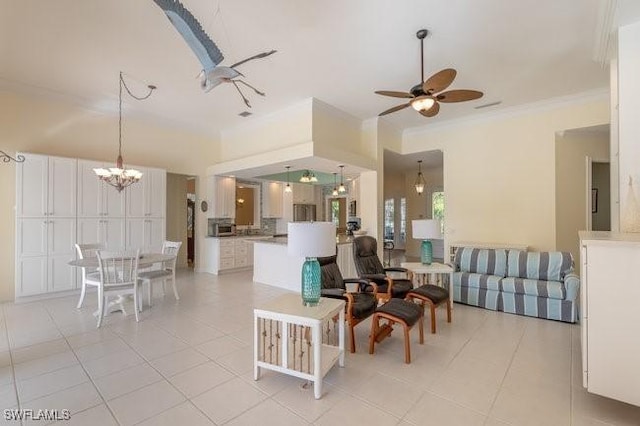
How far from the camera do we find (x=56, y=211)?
4.64 metres

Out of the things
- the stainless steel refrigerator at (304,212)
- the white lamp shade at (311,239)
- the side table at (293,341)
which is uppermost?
the stainless steel refrigerator at (304,212)

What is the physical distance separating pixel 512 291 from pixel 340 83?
3797mm

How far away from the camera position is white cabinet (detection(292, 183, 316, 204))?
30.7 ft

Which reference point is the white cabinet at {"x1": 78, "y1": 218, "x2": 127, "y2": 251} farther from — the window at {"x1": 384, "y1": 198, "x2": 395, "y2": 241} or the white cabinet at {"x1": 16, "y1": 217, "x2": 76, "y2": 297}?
the window at {"x1": 384, "y1": 198, "x2": 395, "y2": 241}

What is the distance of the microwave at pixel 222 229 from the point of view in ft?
23.4

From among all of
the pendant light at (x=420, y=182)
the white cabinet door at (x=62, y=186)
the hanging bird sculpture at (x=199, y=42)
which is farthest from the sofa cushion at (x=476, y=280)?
the white cabinet door at (x=62, y=186)

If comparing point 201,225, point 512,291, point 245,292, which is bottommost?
point 245,292

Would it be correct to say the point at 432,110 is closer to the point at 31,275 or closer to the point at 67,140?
the point at 67,140

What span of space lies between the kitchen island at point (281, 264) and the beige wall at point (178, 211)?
2.77 meters

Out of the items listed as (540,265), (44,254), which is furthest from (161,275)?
(540,265)

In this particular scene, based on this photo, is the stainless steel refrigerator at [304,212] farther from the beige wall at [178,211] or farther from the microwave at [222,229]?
the beige wall at [178,211]

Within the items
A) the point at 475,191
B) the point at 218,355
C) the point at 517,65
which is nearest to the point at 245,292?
the point at 218,355

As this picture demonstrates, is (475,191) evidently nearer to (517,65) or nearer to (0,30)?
(517,65)

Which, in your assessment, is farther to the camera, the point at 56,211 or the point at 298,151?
the point at 298,151
